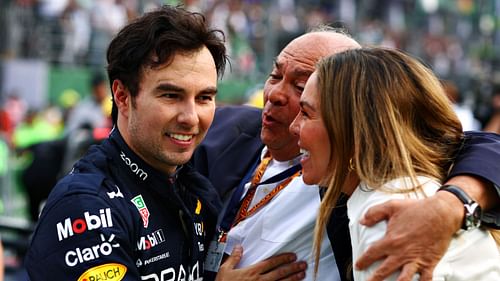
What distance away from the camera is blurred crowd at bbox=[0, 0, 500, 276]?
22.7 feet

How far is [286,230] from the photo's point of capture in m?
2.60

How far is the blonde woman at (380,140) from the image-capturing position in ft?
6.36

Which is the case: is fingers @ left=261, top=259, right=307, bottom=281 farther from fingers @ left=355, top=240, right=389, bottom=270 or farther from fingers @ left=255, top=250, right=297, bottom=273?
fingers @ left=355, top=240, right=389, bottom=270

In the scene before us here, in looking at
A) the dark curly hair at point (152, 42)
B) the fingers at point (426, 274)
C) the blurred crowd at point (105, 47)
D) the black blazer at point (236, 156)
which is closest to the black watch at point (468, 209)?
the fingers at point (426, 274)

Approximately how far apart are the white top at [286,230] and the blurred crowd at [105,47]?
87cm

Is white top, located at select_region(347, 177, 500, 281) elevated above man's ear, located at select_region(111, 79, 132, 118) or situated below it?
below

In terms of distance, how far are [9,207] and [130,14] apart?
742 centimetres

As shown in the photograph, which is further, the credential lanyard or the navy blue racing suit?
the credential lanyard

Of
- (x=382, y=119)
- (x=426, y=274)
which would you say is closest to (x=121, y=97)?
(x=382, y=119)

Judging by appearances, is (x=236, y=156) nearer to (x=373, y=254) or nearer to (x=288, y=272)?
(x=288, y=272)

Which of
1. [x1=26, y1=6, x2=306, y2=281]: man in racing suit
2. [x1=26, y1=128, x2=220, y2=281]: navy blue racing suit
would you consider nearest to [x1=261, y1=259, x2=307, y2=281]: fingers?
[x1=26, y1=6, x2=306, y2=281]: man in racing suit

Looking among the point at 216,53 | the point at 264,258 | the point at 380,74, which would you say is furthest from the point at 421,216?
the point at 216,53

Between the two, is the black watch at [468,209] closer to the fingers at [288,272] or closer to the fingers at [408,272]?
the fingers at [408,272]

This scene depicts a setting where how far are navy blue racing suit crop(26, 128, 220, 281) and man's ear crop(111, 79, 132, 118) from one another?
85 millimetres
